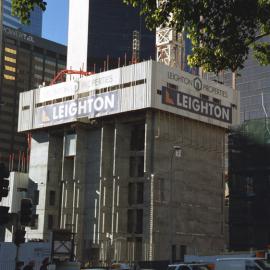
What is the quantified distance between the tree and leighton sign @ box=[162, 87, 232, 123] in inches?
2407

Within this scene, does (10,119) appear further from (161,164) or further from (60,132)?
(161,164)

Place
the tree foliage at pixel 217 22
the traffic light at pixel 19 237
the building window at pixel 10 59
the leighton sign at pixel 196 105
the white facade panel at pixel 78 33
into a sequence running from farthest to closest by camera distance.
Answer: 1. the building window at pixel 10 59
2. the white facade panel at pixel 78 33
3. the leighton sign at pixel 196 105
4. the traffic light at pixel 19 237
5. the tree foliage at pixel 217 22

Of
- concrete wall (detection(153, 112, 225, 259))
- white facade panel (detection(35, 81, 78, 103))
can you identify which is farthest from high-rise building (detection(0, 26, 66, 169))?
concrete wall (detection(153, 112, 225, 259))

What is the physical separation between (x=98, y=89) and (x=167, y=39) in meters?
16.6

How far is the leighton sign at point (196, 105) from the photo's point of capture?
271 feet

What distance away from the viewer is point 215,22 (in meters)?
18.8

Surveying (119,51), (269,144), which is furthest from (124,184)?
(119,51)

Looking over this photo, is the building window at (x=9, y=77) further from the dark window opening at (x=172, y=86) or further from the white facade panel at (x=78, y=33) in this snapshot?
the dark window opening at (x=172, y=86)

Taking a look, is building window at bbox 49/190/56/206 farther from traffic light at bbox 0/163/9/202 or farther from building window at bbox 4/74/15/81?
traffic light at bbox 0/163/9/202

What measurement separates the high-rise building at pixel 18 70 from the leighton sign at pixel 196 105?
232ft

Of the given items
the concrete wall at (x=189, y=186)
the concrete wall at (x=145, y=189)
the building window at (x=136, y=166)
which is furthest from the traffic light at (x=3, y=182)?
the building window at (x=136, y=166)

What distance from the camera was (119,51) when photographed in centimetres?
13038

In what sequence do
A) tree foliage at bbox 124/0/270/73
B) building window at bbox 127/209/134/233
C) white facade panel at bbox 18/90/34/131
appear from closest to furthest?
tree foliage at bbox 124/0/270/73, building window at bbox 127/209/134/233, white facade panel at bbox 18/90/34/131

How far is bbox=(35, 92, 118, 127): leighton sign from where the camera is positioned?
8494 centimetres
